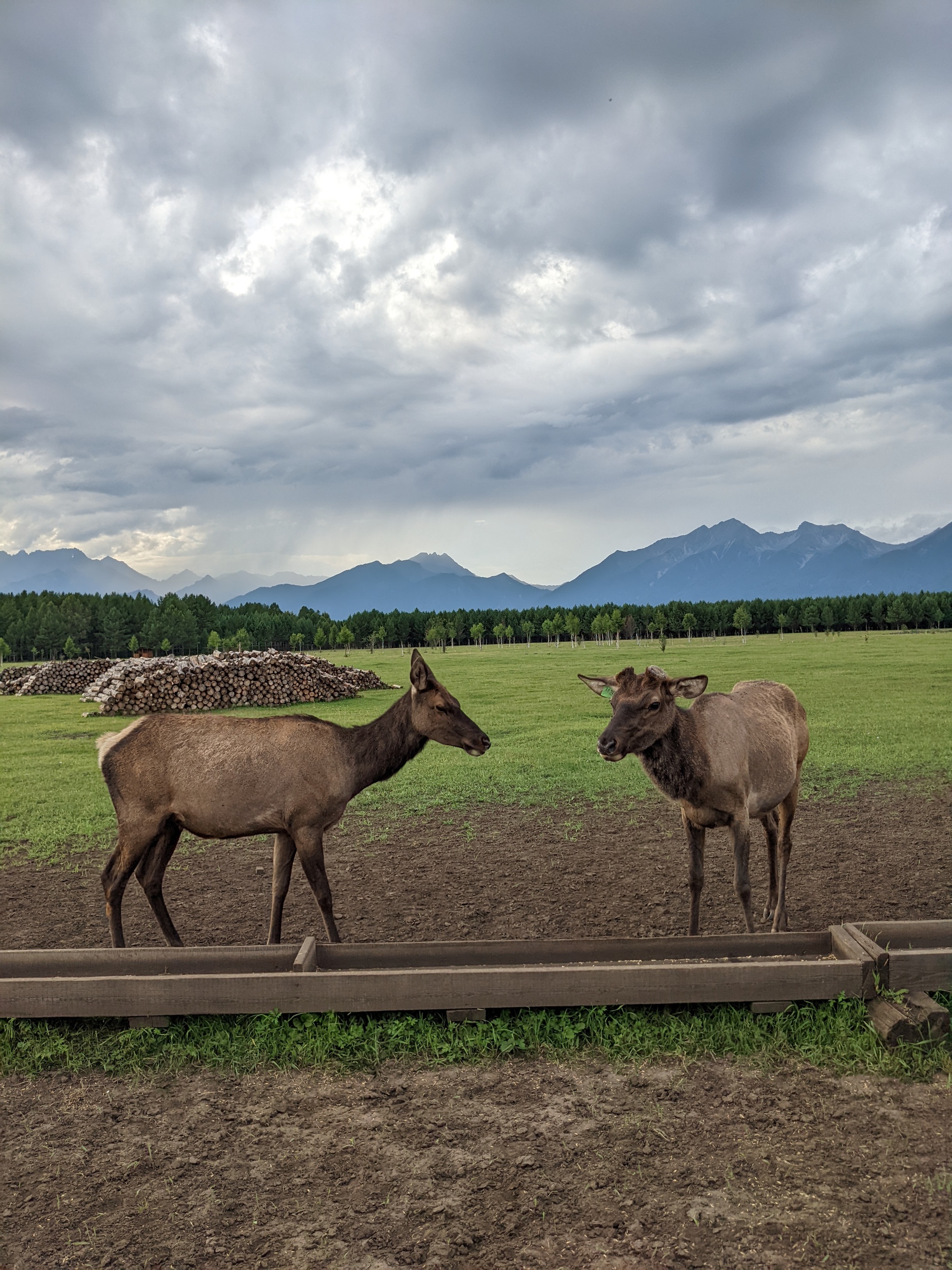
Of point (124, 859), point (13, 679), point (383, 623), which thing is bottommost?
point (13, 679)

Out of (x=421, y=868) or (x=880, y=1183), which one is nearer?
(x=880, y=1183)

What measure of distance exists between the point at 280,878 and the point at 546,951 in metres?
2.65

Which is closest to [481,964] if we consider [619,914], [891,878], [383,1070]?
[383,1070]

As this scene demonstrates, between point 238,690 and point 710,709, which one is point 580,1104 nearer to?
point 710,709

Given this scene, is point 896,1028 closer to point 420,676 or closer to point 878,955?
point 878,955

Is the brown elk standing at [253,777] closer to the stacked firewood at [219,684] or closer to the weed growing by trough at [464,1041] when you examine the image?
the weed growing by trough at [464,1041]

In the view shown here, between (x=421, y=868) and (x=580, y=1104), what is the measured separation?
568cm

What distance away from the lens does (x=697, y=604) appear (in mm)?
159125

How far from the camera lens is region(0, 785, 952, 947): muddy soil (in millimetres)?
7785

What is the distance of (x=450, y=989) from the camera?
196 inches

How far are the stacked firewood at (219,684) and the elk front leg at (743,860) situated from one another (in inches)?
995

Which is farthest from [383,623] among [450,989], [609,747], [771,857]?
[450,989]

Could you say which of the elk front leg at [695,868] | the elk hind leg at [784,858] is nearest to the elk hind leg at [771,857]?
the elk hind leg at [784,858]

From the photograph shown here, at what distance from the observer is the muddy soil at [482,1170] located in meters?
3.32
